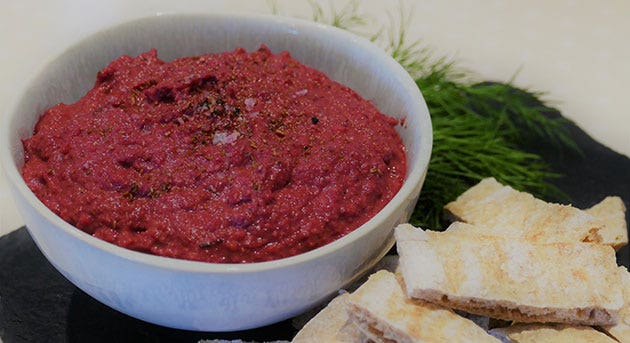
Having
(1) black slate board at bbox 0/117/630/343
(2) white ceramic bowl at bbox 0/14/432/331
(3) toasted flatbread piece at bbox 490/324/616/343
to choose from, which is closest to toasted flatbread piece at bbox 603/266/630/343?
(3) toasted flatbread piece at bbox 490/324/616/343

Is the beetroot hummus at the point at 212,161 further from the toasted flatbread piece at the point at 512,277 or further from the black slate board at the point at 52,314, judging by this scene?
the black slate board at the point at 52,314

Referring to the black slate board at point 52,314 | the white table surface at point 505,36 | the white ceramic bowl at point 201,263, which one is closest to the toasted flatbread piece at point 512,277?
the white ceramic bowl at point 201,263

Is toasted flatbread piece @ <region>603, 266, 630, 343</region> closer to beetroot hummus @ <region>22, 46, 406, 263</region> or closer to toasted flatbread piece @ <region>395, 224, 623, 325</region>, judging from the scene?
toasted flatbread piece @ <region>395, 224, 623, 325</region>

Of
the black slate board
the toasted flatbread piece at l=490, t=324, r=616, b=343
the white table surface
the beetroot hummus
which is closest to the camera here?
the beetroot hummus

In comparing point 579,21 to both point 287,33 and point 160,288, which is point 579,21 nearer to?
point 287,33

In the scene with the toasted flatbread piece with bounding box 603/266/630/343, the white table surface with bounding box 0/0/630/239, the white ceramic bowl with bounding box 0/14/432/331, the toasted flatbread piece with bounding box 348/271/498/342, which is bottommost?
the white table surface with bounding box 0/0/630/239

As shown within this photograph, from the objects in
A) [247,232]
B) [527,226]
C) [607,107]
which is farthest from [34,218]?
[607,107]
